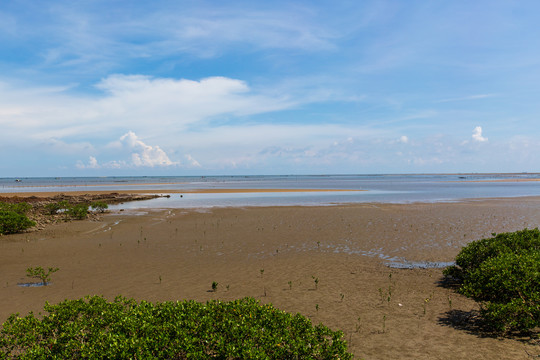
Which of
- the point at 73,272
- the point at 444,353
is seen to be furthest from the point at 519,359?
the point at 73,272

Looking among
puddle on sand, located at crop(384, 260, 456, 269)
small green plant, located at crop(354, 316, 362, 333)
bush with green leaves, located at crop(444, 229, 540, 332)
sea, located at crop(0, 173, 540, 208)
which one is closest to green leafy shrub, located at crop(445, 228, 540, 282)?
bush with green leaves, located at crop(444, 229, 540, 332)

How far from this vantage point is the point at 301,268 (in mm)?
14672

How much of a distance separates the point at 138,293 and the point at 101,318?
210 inches

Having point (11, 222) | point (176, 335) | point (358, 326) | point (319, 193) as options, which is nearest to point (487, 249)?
point (358, 326)

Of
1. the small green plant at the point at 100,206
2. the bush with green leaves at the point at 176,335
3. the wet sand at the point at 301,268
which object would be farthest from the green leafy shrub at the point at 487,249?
the small green plant at the point at 100,206

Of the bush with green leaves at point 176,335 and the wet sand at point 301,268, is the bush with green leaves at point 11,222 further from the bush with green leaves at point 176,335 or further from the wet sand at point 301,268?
the bush with green leaves at point 176,335

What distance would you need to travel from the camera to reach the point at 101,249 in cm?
1870

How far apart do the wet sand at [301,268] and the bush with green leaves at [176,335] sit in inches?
96.6

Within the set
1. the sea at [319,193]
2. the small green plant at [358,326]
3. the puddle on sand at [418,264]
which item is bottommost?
the small green plant at [358,326]

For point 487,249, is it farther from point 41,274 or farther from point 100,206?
point 100,206

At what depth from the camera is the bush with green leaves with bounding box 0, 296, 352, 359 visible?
5.52 m

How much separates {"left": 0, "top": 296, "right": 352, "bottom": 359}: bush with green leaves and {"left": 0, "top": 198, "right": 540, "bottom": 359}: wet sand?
2.45 metres

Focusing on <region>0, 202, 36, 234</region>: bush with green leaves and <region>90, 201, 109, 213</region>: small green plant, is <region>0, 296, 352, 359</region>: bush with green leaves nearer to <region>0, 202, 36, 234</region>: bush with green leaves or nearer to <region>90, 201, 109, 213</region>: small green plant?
<region>0, 202, 36, 234</region>: bush with green leaves

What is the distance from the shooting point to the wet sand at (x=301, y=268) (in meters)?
8.59
